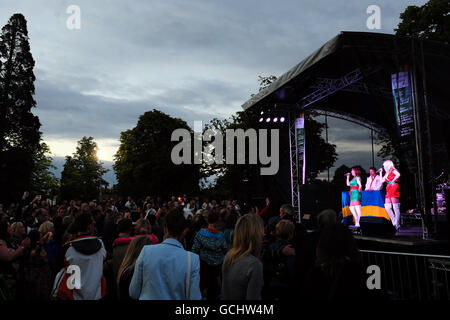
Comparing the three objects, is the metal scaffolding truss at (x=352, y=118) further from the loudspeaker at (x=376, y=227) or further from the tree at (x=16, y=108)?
the tree at (x=16, y=108)

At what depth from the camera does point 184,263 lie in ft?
8.08

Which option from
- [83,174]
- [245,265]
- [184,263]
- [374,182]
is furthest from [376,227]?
[83,174]

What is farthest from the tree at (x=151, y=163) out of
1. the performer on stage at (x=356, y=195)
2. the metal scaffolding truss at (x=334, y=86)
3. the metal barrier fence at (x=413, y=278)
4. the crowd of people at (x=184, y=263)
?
the metal barrier fence at (x=413, y=278)

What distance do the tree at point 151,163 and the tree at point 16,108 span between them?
9030 millimetres

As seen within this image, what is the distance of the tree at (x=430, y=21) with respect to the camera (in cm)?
1936

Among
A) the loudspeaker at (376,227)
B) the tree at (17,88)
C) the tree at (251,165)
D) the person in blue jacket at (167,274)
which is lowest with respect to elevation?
the loudspeaker at (376,227)

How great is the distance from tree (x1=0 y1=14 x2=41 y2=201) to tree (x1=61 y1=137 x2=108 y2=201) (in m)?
25.3

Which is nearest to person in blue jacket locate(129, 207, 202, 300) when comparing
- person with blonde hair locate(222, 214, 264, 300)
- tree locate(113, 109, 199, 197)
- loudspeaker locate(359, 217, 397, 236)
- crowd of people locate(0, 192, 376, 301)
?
crowd of people locate(0, 192, 376, 301)

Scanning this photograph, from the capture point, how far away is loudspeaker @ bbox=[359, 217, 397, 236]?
8.99 metres

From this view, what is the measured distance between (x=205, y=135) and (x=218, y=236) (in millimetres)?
27992

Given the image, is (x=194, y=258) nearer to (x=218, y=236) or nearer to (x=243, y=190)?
(x=218, y=236)

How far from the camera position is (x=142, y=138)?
3691cm

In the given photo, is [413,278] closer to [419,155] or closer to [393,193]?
[419,155]
